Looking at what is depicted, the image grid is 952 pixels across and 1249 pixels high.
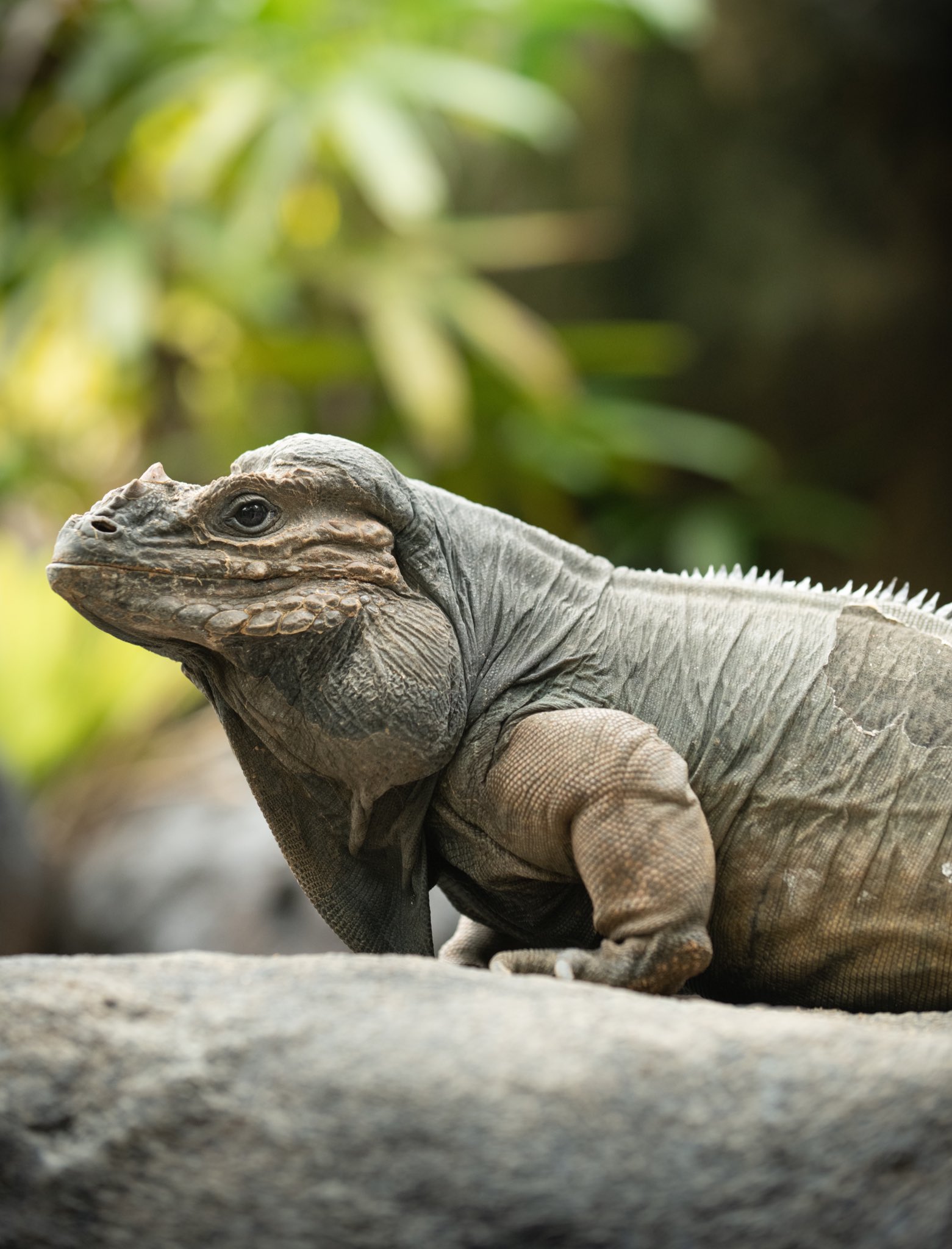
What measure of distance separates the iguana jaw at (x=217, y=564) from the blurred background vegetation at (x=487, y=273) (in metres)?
6.70

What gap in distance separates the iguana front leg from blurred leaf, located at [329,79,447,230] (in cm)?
710

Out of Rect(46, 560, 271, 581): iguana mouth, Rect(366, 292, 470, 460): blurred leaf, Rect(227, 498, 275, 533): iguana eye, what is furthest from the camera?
Rect(366, 292, 470, 460): blurred leaf

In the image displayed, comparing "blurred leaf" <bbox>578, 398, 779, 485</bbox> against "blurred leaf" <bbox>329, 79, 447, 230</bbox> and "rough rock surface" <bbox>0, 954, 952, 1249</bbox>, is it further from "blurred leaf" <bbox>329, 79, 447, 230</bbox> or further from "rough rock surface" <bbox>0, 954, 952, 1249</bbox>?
"rough rock surface" <bbox>0, 954, 952, 1249</bbox>

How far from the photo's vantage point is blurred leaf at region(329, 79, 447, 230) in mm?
9820

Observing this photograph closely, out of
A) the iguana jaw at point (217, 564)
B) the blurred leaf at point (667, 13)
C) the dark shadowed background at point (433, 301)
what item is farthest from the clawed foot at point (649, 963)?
the blurred leaf at point (667, 13)

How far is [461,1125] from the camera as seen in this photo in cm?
262

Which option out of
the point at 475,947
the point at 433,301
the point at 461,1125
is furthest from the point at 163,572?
the point at 433,301

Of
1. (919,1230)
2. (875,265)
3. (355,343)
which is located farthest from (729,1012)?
(875,265)

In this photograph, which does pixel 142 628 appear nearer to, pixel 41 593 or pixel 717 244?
pixel 41 593

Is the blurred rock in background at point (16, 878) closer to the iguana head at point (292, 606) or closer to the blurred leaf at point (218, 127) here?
the blurred leaf at point (218, 127)

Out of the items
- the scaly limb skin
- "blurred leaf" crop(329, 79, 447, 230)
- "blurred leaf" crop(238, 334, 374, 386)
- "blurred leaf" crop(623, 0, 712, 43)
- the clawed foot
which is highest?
"blurred leaf" crop(623, 0, 712, 43)

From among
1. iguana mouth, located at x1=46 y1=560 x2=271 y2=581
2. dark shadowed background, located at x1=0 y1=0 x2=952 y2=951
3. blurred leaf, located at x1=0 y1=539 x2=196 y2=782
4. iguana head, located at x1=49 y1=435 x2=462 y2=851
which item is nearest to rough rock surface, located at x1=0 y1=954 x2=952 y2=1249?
iguana head, located at x1=49 y1=435 x2=462 y2=851

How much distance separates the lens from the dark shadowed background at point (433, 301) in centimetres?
1082

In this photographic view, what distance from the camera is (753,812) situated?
363cm
